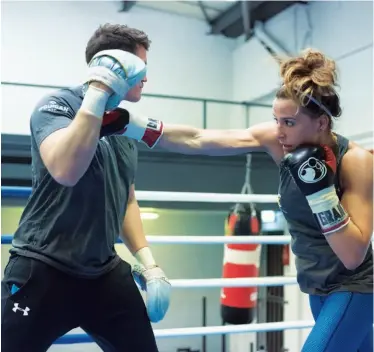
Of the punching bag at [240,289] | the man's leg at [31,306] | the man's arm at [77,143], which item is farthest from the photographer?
the punching bag at [240,289]

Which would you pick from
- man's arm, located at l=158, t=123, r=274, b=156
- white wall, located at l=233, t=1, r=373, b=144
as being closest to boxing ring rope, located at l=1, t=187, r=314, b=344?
man's arm, located at l=158, t=123, r=274, b=156

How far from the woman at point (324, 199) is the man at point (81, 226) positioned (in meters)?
0.20

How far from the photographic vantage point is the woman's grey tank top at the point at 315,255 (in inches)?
63.1

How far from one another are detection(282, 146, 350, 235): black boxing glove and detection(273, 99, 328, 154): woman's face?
0.30 ft

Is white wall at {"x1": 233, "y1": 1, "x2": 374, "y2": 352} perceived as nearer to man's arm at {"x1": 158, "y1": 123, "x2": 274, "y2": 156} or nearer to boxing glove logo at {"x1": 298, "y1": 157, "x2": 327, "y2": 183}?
man's arm at {"x1": 158, "y1": 123, "x2": 274, "y2": 156}

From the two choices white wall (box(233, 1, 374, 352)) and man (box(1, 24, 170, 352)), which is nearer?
man (box(1, 24, 170, 352))

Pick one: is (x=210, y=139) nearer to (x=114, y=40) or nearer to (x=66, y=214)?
(x=114, y=40)

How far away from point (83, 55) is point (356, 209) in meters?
6.72

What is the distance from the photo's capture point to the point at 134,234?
1.77 m

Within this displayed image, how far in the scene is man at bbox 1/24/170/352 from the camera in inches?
49.3

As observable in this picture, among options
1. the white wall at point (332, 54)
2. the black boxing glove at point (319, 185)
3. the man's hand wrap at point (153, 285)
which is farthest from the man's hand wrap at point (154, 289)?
the white wall at point (332, 54)

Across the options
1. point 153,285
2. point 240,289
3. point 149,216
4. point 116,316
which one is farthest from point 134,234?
point 149,216

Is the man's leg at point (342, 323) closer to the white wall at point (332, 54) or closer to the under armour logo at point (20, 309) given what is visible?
the under armour logo at point (20, 309)

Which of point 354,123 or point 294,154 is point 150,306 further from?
point 354,123
